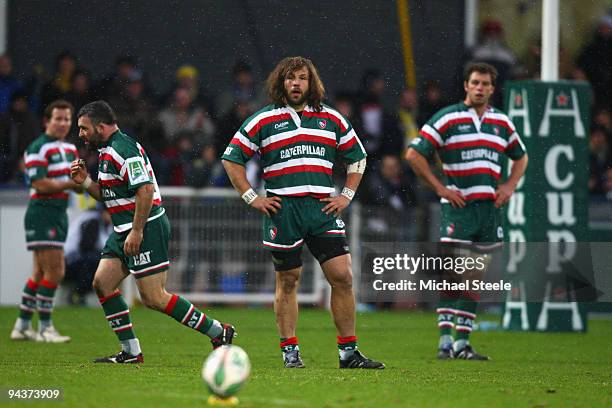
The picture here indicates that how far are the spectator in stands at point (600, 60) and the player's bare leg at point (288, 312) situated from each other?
10.5 m

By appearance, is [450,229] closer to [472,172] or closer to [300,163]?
[472,172]

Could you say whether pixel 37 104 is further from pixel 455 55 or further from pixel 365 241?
pixel 455 55

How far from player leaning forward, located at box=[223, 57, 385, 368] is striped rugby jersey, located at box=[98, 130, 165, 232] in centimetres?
67

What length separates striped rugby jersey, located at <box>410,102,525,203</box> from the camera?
37.5 feet

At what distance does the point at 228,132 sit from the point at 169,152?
42.2 inches

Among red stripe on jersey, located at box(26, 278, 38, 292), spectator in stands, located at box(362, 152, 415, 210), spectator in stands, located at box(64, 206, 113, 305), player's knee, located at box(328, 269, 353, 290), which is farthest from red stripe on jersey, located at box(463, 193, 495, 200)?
spectator in stands, located at box(64, 206, 113, 305)

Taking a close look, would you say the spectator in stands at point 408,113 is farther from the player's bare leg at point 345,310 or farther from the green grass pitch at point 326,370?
the player's bare leg at point 345,310

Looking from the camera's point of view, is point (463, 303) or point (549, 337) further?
point (549, 337)

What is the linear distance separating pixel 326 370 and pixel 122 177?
2129mm

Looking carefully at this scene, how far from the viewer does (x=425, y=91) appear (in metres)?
17.9

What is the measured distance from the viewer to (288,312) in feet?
32.2

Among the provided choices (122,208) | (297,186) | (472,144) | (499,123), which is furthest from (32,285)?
(499,123)

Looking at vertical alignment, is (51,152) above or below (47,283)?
above

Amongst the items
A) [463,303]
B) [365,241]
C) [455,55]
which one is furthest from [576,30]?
[463,303]
